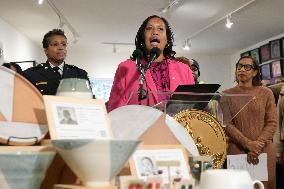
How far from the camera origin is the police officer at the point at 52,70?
2.60m

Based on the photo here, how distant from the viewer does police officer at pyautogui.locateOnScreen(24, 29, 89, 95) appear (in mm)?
2599

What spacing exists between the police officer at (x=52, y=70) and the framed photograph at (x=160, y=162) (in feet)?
4.99

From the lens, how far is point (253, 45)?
8.37 m

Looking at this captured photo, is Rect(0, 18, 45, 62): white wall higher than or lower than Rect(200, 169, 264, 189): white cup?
higher

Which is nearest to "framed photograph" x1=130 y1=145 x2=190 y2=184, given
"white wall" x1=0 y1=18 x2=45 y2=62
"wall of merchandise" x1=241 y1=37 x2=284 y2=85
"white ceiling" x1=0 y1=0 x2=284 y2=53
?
"white ceiling" x1=0 y1=0 x2=284 y2=53

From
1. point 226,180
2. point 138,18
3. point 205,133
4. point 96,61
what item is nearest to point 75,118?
point 226,180

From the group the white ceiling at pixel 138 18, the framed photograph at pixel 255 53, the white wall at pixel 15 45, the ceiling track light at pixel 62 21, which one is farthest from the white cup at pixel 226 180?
the framed photograph at pixel 255 53

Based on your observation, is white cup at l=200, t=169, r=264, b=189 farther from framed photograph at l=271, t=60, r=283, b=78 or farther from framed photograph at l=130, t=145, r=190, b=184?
framed photograph at l=271, t=60, r=283, b=78

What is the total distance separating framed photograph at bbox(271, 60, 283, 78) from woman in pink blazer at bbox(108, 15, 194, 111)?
589 centimetres

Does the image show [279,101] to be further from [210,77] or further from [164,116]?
[210,77]

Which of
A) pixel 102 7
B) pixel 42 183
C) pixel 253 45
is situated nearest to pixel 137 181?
pixel 42 183

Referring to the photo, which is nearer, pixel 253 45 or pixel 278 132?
pixel 278 132

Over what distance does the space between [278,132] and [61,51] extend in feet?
6.04

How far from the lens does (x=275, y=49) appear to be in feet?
24.6
